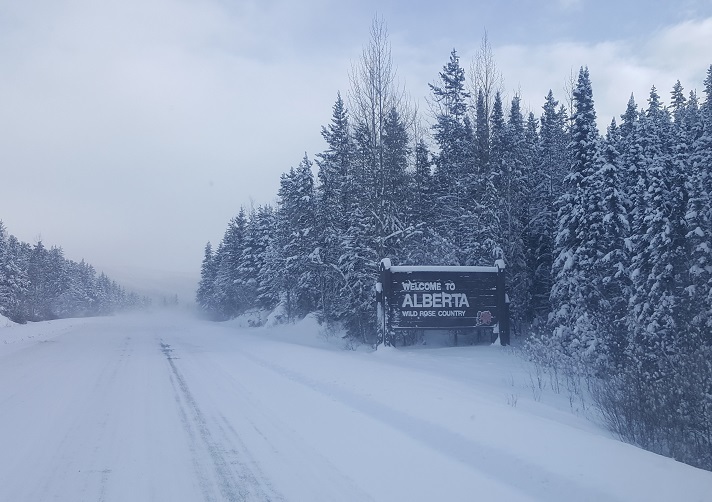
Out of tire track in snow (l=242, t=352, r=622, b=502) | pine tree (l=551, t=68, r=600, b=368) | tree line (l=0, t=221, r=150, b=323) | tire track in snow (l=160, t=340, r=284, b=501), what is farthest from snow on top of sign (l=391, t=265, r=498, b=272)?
tree line (l=0, t=221, r=150, b=323)

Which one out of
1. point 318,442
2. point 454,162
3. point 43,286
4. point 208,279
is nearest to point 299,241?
point 454,162

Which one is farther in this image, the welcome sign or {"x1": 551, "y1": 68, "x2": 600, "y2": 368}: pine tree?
{"x1": 551, "y1": 68, "x2": 600, "y2": 368}: pine tree

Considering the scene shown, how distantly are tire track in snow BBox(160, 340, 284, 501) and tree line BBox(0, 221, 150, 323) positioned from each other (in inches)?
2018

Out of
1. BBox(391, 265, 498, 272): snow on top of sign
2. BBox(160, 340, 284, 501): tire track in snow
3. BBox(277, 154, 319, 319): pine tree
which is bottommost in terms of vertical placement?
BBox(160, 340, 284, 501): tire track in snow

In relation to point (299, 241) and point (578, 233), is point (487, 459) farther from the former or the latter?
point (299, 241)

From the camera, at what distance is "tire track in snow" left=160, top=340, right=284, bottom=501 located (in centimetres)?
586

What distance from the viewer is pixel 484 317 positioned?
20.3 metres

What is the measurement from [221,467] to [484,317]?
1476cm

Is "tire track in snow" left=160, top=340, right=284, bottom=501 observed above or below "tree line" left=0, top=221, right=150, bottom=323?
below

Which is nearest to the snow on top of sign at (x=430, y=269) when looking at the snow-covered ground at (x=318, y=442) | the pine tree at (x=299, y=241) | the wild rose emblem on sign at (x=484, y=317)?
the wild rose emblem on sign at (x=484, y=317)

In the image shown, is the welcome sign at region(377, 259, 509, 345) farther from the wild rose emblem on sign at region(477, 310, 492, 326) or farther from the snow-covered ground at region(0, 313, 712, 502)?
the snow-covered ground at region(0, 313, 712, 502)

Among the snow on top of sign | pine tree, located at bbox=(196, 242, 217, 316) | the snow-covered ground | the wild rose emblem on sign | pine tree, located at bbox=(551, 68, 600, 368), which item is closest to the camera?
the snow-covered ground

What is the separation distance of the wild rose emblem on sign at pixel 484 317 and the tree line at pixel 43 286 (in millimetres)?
46958

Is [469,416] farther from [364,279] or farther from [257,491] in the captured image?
[364,279]
